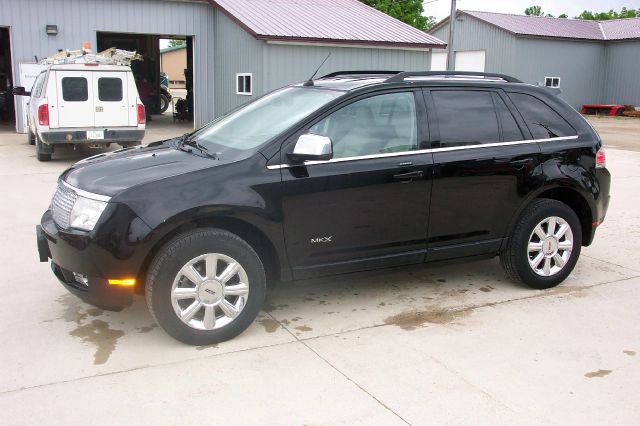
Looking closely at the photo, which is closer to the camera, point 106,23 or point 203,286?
point 203,286

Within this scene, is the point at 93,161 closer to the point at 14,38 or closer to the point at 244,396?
the point at 244,396

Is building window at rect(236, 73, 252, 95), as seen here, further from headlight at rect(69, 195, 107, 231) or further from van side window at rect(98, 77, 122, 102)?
headlight at rect(69, 195, 107, 231)

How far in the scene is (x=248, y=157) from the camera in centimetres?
424

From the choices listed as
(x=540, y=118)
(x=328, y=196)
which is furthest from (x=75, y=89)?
(x=540, y=118)

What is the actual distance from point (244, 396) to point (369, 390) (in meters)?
0.72

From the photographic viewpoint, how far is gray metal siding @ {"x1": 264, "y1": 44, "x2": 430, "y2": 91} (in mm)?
17266

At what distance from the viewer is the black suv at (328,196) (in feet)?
13.0

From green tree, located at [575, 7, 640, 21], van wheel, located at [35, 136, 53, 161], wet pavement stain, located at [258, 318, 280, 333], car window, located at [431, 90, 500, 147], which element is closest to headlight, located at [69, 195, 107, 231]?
wet pavement stain, located at [258, 318, 280, 333]

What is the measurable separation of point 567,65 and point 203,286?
32.9m

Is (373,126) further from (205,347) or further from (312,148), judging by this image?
(205,347)

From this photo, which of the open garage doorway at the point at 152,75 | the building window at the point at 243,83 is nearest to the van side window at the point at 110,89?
the building window at the point at 243,83

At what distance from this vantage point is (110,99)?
40.6 ft

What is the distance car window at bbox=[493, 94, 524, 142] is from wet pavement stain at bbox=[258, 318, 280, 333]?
235cm

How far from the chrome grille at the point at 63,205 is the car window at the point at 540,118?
3.52 meters
